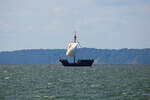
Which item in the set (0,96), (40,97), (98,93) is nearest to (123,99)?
(98,93)

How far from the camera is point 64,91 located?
59312 millimetres

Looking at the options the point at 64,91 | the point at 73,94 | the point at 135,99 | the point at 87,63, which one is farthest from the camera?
the point at 87,63

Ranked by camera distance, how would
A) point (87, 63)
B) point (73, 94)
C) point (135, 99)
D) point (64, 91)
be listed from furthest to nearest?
point (87, 63)
point (64, 91)
point (73, 94)
point (135, 99)

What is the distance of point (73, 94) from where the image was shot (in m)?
55.0

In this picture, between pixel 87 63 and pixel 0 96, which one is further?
pixel 87 63

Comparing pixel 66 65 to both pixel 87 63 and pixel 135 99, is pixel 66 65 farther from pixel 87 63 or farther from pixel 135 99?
pixel 135 99

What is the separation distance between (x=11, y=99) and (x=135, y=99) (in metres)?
14.7

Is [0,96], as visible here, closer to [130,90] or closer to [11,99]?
[11,99]

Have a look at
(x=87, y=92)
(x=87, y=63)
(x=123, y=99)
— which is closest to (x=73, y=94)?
(x=87, y=92)

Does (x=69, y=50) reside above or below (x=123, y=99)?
above

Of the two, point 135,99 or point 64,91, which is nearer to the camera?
point 135,99

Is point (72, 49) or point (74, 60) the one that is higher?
point (72, 49)

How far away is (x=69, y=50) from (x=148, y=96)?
476 feet

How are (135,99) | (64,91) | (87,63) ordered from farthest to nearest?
1. (87,63)
2. (64,91)
3. (135,99)
